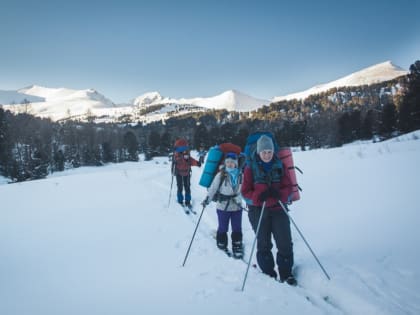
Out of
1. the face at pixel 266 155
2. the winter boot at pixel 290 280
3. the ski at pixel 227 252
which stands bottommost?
the ski at pixel 227 252

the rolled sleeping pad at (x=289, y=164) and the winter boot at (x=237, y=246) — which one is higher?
the rolled sleeping pad at (x=289, y=164)

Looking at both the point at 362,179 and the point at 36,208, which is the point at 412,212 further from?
the point at 36,208

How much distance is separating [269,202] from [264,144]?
983mm

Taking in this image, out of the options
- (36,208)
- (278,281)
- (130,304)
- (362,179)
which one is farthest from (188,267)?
(36,208)

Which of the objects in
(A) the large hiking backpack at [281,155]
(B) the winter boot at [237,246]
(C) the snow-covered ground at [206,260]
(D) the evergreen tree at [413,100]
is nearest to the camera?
(C) the snow-covered ground at [206,260]

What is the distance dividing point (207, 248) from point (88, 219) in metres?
4.52

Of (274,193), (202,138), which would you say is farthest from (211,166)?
(202,138)

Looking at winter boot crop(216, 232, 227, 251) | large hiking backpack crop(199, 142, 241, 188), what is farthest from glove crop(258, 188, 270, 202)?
winter boot crop(216, 232, 227, 251)

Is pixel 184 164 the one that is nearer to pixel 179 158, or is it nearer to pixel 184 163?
pixel 184 163

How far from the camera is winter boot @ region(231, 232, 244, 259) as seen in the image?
4.81 metres

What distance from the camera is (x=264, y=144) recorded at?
387 cm

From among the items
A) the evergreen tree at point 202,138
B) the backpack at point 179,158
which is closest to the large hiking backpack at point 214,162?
the backpack at point 179,158

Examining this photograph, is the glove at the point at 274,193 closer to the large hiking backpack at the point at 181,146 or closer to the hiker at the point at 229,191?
the hiker at the point at 229,191

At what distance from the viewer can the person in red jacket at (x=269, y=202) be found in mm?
3799
